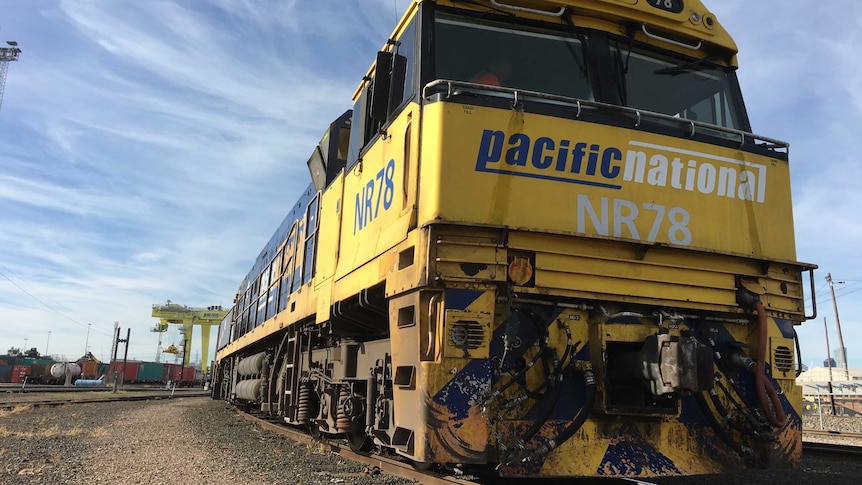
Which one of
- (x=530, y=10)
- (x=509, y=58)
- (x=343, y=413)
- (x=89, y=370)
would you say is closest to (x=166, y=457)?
(x=343, y=413)

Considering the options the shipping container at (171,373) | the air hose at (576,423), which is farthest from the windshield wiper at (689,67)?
the shipping container at (171,373)

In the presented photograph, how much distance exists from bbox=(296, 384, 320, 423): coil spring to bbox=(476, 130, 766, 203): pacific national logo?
417 cm

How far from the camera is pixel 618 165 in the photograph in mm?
4008

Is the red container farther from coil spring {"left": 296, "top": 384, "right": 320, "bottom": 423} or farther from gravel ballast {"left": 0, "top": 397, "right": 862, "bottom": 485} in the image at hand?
coil spring {"left": 296, "top": 384, "right": 320, "bottom": 423}

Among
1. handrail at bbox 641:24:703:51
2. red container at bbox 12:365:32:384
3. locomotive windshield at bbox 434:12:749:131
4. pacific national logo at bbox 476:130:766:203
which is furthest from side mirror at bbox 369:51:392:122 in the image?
red container at bbox 12:365:32:384

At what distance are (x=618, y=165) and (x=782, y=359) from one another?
1.78 meters

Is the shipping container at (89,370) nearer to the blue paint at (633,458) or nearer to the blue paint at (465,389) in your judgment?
the blue paint at (465,389)

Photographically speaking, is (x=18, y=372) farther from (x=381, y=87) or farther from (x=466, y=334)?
(x=466, y=334)

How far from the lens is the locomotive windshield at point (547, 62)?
4.20 m

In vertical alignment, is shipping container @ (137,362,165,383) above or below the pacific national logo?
below

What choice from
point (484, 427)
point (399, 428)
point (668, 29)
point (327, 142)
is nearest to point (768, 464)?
point (484, 427)

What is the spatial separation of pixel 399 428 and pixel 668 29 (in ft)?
11.5

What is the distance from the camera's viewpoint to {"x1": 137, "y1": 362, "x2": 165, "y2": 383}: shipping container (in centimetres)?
4944

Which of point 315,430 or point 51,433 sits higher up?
point 315,430
